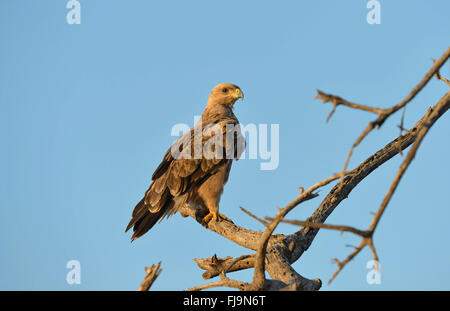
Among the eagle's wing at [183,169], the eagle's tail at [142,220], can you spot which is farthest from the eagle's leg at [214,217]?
the eagle's tail at [142,220]

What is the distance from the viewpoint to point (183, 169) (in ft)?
23.3

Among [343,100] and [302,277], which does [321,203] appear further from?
[343,100]

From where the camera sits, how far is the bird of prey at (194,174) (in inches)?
271

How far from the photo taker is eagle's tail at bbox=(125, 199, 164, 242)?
6738 millimetres

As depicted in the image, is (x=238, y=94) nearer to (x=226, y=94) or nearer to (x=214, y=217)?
(x=226, y=94)

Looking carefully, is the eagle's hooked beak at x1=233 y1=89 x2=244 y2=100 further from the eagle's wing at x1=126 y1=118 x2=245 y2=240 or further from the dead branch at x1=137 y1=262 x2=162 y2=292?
the dead branch at x1=137 y1=262 x2=162 y2=292

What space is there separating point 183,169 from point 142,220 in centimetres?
96

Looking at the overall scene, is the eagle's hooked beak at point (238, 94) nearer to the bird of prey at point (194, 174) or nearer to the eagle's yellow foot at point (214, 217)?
the bird of prey at point (194, 174)

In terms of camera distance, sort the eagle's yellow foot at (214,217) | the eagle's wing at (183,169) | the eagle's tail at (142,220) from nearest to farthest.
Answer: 1. the eagle's tail at (142,220)
2. the eagle's wing at (183,169)
3. the eagle's yellow foot at (214,217)

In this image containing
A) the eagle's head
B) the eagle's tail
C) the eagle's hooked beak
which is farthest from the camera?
the eagle's head

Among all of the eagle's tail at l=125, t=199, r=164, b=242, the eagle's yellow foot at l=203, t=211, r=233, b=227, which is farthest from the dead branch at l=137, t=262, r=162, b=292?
the eagle's yellow foot at l=203, t=211, r=233, b=227

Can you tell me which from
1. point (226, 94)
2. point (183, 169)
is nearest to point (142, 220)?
point (183, 169)
